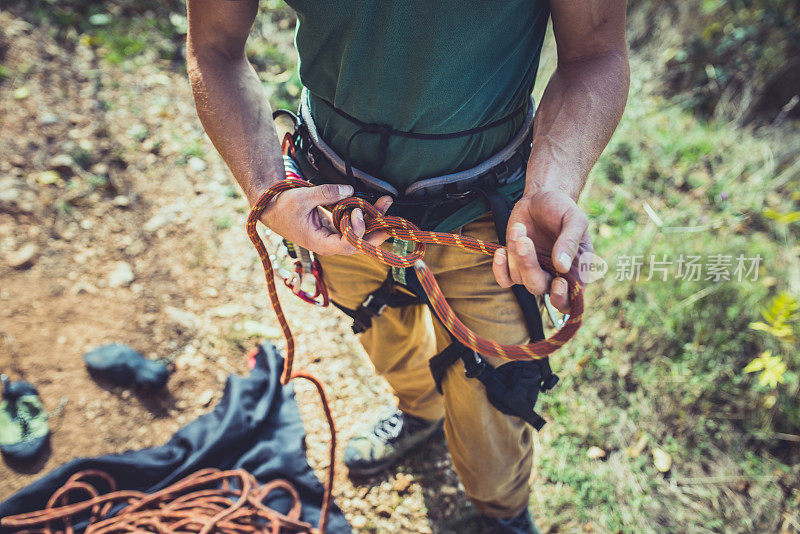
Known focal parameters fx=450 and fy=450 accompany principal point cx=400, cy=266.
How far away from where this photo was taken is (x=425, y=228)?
1417 mm

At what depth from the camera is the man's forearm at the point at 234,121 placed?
141 centimetres

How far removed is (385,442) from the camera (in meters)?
2.25

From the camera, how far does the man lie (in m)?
1.12

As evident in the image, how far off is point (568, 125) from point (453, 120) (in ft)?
1.06

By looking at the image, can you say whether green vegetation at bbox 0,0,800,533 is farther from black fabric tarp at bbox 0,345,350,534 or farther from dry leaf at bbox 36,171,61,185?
black fabric tarp at bbox 0,345,350,534

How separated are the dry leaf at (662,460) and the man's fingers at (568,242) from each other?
6.19ft

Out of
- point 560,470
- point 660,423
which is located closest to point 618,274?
point 660,423

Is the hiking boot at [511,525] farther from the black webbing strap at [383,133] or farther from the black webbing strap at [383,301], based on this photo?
the black webbing strap at [383,133]

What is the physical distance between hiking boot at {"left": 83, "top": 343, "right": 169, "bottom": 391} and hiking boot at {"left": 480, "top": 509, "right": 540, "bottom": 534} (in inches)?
71.9

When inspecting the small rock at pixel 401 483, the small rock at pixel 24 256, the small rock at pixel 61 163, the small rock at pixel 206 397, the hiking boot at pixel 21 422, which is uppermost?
the small rock at pixel 401 483

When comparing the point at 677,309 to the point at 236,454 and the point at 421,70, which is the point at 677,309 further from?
the point at 236,454

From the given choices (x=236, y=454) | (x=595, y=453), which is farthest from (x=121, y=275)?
(x=595, y=453)

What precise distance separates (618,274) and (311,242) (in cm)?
230

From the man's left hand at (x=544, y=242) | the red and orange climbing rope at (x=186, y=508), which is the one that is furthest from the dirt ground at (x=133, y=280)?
the man's left hand at (x=544, y=242)
